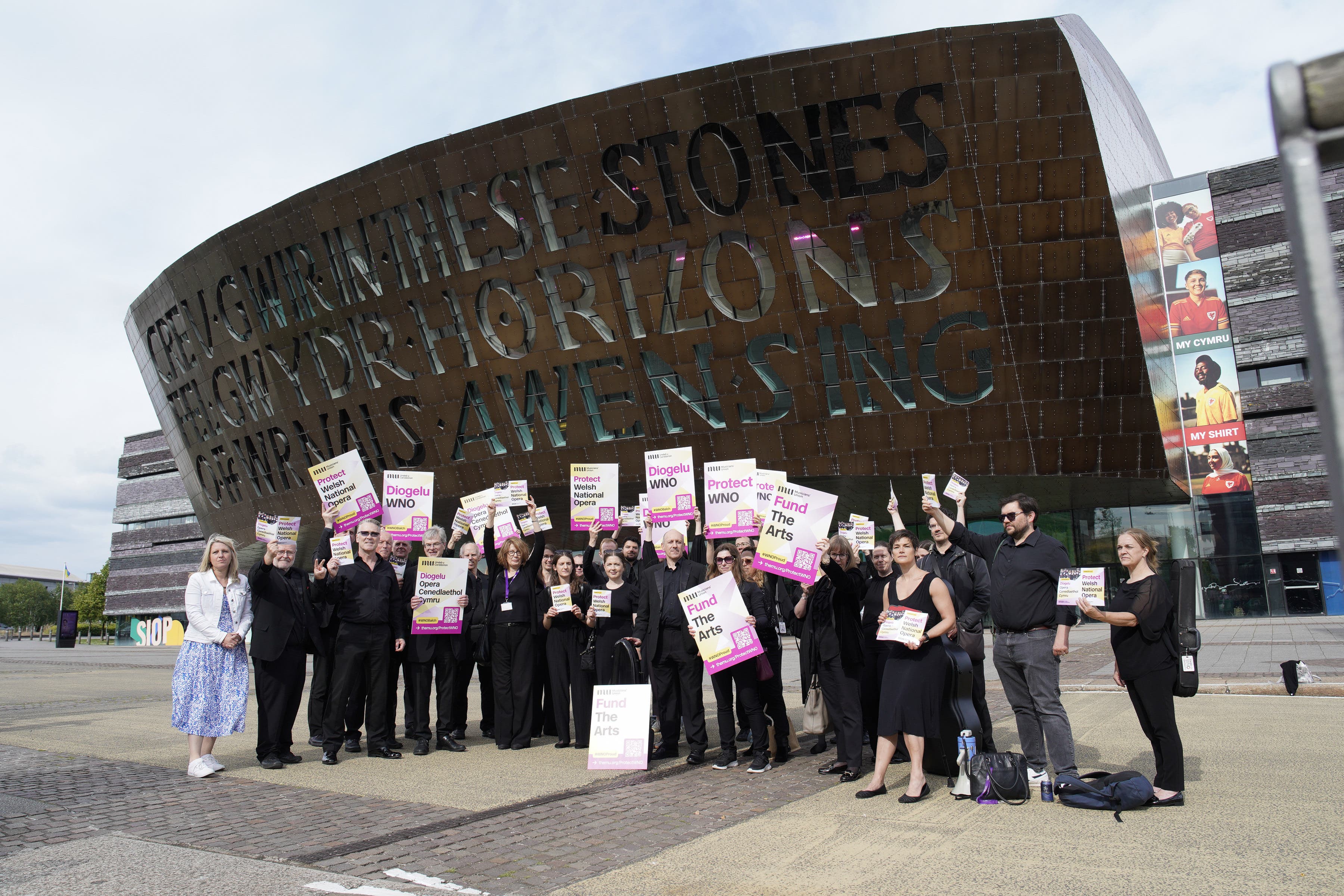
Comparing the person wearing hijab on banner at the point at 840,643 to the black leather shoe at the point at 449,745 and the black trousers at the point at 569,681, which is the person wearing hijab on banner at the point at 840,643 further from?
the black leather shoe at the point at 449,745

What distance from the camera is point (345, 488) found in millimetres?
11742

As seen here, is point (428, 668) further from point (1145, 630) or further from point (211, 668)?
point (1145, 630)

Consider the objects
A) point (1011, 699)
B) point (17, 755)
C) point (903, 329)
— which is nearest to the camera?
point (1011, 699)

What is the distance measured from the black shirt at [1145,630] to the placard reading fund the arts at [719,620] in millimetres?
3125

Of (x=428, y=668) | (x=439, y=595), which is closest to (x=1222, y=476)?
(x=439, y=595)

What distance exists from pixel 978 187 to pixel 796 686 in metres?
15.2

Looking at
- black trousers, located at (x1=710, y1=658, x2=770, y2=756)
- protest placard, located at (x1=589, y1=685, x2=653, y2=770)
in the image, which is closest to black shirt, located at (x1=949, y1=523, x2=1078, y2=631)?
black trousers, located at (x1=710, y1=658, x2=770, y2=756)

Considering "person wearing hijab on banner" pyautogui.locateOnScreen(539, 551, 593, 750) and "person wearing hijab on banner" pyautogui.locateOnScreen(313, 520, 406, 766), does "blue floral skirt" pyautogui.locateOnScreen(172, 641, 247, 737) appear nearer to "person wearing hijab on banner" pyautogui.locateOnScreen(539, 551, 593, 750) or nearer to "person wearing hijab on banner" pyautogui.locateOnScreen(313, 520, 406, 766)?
"person wearing hijab on banner" pyautogui.locateOnScreen(313, 520, 406, 766)

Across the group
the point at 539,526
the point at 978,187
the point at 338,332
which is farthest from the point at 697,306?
the point at 539,526

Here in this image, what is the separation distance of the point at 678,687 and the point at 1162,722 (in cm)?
A: 463

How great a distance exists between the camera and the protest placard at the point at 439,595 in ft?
33.6

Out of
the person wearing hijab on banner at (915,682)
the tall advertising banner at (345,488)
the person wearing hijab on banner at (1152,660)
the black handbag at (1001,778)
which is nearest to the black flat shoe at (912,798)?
the person wearing hijab on banner at (915,682)

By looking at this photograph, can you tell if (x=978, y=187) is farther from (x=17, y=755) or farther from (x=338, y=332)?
(x=17, y=755)

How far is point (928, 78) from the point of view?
79.3 ft
